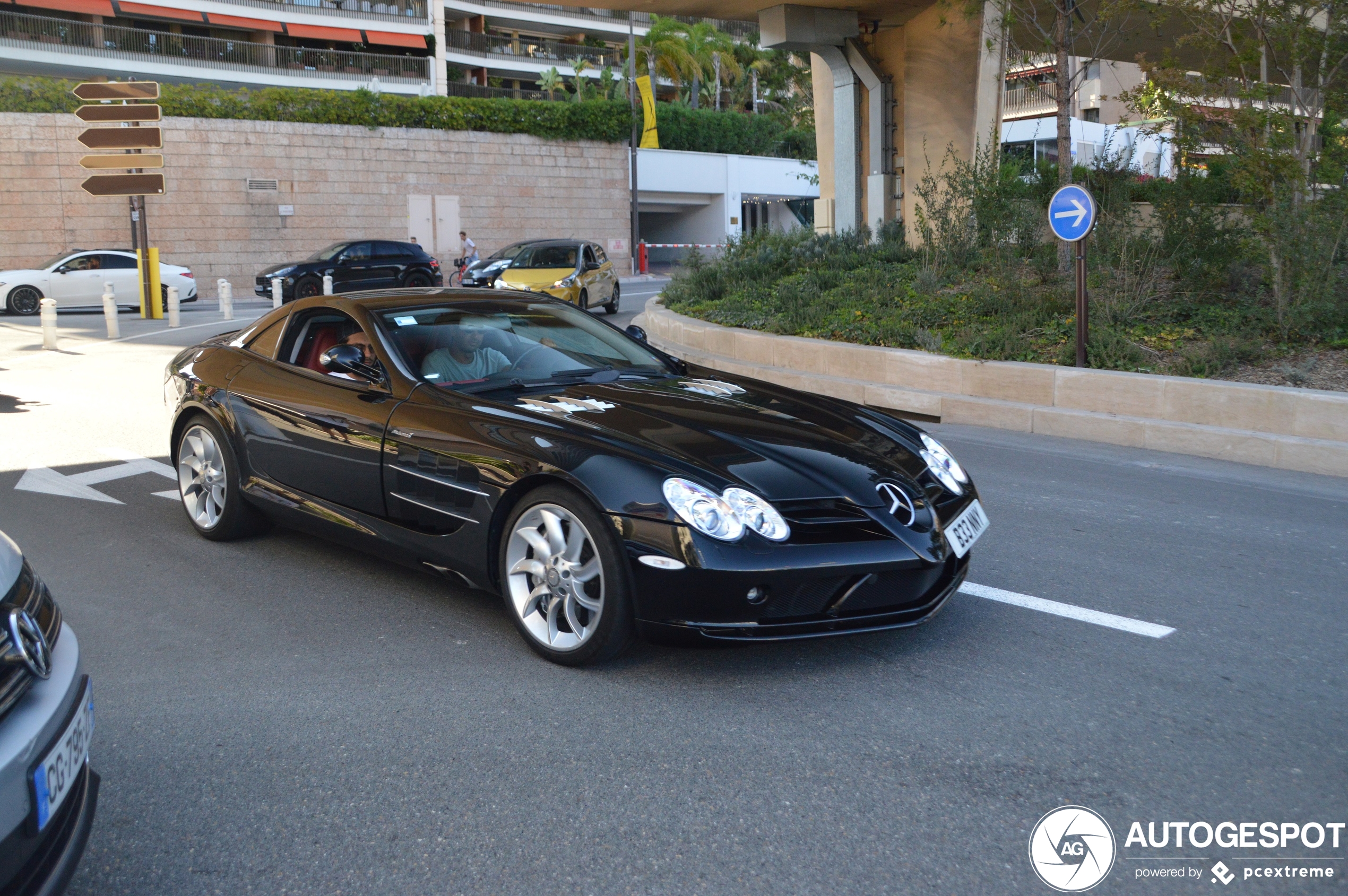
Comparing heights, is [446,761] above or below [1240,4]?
below

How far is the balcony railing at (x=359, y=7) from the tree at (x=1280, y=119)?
40.5 metres

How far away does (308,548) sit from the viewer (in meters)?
5.87

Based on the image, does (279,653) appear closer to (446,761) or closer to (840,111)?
(446,761)

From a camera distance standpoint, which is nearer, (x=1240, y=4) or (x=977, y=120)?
(x=1240, y=4)

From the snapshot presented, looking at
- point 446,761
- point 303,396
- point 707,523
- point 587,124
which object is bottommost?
point 446,761

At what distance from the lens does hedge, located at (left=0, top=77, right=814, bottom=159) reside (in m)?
33.1

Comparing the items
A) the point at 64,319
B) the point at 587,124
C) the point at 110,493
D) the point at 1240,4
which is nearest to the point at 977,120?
the point at 1240,4

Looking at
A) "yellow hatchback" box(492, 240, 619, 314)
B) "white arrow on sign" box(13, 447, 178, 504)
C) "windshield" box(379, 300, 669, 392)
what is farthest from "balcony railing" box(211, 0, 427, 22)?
"windshield" box(379, 300, 669, 392)

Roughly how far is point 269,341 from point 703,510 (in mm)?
3028

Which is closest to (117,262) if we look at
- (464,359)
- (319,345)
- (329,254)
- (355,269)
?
(329,254)

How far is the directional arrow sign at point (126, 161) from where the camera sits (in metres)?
22.5

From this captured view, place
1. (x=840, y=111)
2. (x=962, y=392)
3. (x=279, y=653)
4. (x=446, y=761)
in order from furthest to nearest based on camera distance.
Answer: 1. (x=840, y=111)
2. (x=962, y=392)
3. (x=279, y=653)
4. (x=446, y=761)

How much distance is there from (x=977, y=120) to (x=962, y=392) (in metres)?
10.1

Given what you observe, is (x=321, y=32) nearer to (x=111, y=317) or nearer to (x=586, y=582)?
(x=111, y=317)
